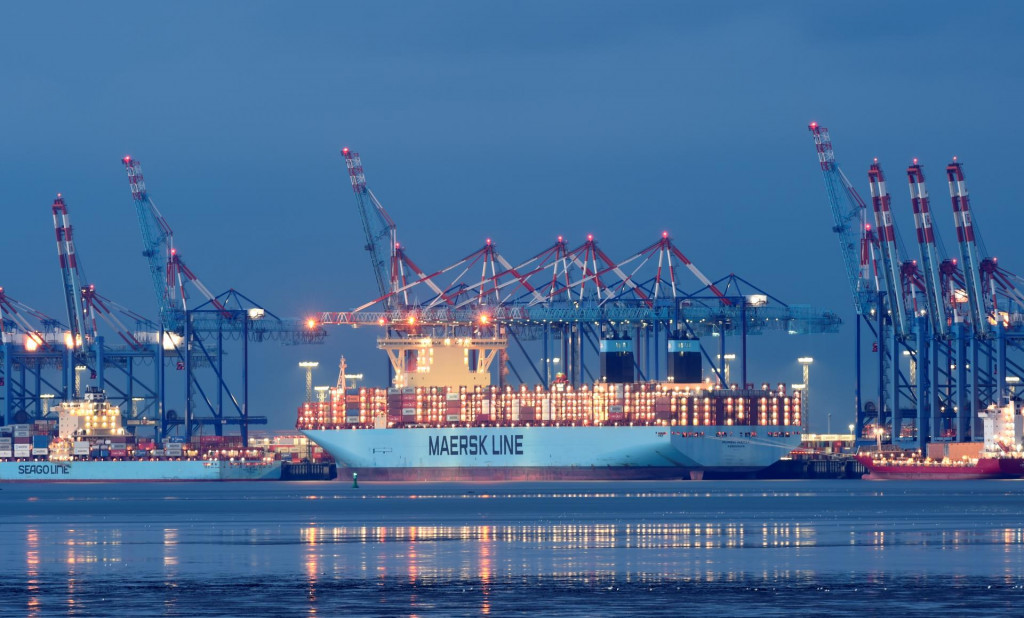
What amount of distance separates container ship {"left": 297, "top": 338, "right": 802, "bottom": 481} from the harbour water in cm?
6349

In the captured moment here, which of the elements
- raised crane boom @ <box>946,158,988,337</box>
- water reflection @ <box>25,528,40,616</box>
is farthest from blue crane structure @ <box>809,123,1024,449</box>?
water reflection @ <box>25,528,40,616</box>

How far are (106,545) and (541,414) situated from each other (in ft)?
320

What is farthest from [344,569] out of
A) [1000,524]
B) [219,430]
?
[219,430]

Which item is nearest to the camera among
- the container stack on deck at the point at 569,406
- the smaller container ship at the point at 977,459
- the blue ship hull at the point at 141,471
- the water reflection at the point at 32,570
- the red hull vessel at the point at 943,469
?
the water reflection at the point at 32,570

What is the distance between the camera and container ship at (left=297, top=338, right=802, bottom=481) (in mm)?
142625

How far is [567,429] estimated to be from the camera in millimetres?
145750

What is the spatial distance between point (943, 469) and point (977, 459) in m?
2.45

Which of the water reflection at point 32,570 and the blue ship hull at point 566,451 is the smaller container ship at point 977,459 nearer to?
the blue ship hull at point 566,451

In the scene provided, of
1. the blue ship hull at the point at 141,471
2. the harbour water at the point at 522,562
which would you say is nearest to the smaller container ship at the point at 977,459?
the blue ship hull at the point at 141,471

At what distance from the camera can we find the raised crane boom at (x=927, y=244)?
14275 cm

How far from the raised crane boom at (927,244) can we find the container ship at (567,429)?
12463 mm

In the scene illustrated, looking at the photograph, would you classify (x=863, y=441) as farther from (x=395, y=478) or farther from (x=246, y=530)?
(x=246, y=530)

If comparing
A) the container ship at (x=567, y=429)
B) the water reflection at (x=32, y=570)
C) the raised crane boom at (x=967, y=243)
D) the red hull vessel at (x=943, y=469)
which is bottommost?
the water reflection at (x=32, y=570)

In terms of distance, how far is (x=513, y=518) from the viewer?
226 ft
